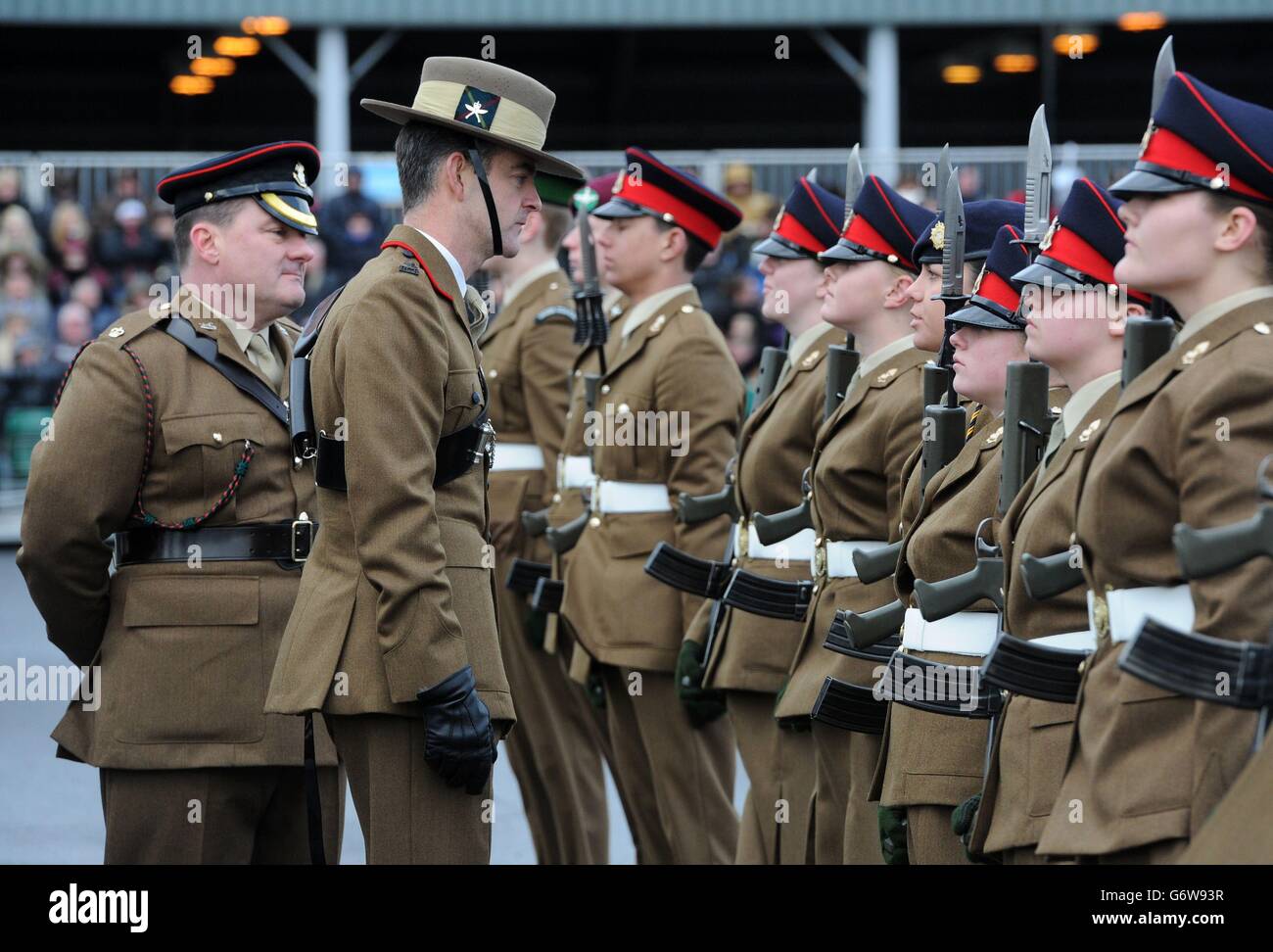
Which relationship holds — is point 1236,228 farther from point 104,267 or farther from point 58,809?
point 104,267

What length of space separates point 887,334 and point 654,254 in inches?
55.3

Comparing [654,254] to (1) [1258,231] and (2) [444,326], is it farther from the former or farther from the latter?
(1) [1258,231]

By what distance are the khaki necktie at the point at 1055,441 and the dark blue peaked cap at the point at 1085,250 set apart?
267 millimetres

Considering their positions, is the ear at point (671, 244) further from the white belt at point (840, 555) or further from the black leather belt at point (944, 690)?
the black leather belt at point (944, 690)

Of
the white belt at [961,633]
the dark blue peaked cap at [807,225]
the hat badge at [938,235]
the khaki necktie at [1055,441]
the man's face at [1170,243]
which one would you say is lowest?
the white belt at [961,633]

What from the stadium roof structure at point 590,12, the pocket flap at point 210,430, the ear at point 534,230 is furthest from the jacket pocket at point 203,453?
the stadium roof structure at point 590,12

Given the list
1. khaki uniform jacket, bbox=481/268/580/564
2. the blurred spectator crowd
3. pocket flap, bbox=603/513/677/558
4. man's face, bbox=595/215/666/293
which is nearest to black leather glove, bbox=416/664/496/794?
pocket flap, bbox=603/513/677/558

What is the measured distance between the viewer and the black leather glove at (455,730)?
3.61 meters

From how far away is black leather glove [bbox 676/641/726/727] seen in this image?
546cm

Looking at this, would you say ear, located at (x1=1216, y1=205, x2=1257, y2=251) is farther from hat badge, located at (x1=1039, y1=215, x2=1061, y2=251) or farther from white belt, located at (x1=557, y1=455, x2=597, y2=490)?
white belt, located at (x1=557, y1=455, x2=597, y2=490)

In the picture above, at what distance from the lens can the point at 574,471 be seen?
21.2 ft

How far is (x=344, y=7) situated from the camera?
17406mm

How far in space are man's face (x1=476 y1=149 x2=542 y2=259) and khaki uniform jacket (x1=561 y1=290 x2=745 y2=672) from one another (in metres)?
1.90
